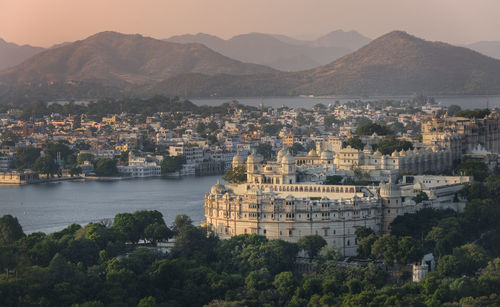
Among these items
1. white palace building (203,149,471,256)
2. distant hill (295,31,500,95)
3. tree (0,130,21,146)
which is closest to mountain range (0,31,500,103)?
distant hill (295,31,500,95)

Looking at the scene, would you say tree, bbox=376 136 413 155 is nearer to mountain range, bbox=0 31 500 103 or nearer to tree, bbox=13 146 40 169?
tree, bbox=13 146 40 169

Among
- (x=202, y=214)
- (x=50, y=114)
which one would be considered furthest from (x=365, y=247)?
(x=50, y=114)

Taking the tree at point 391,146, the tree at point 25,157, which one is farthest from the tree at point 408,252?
the tree at point 25,157

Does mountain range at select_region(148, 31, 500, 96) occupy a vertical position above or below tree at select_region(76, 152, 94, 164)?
above

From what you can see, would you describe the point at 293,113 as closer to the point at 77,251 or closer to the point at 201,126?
the point at 201,126

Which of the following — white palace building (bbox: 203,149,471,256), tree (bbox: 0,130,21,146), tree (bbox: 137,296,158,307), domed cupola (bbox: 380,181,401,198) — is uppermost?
tree (bbox: 0,130,21,146)

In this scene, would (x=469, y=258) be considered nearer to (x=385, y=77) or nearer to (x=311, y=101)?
(x=311, y=101)

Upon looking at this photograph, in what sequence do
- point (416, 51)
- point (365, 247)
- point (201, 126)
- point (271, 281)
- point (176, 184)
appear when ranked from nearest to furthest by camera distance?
1. point (271, 281)
2. point (365, 247)
3. point (176, 184)
4. point (201, 126)
5. point (416, 51)
